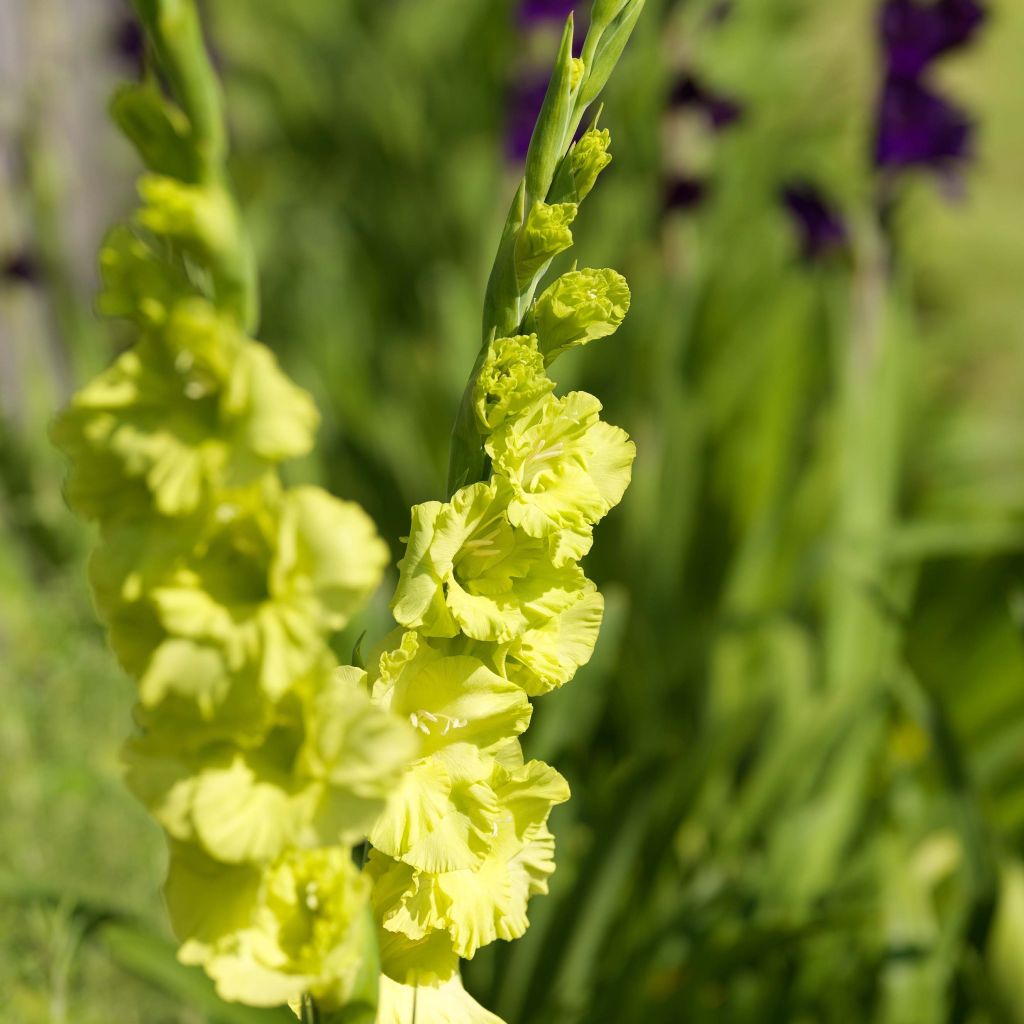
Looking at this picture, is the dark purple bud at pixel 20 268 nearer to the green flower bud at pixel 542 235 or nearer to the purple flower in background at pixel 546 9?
the purple flower in background at pixel 546 9

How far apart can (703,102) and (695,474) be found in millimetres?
552

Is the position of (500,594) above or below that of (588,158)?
below

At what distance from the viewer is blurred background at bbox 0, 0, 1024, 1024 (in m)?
0.95

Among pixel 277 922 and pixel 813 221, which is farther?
pixel 813 221

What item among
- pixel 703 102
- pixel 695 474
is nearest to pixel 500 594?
pixel 703 102

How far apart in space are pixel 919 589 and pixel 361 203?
1.64 m

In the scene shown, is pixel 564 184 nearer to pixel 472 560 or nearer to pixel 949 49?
pixel 472 560

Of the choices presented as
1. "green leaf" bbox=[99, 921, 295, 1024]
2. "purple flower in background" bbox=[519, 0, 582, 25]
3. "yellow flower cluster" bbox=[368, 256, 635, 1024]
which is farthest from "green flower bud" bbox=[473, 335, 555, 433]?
"purple flower in background" bbox=[519, 0, 582, 25]

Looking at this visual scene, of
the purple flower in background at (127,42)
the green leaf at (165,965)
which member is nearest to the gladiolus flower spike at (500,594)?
the green leaf at (165,965)

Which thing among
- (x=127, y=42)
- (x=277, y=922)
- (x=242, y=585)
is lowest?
(x=277, y=922)

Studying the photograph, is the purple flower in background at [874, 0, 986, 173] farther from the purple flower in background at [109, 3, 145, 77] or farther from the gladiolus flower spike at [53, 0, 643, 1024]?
the purple flower in background at [109, 3, 145, 77]

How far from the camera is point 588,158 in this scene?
0.39 m

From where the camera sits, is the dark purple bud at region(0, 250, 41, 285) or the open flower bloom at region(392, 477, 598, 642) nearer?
the open flower bloom at region(392, 477, 598, 642)

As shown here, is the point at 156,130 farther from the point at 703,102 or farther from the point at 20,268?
the point at 20,268
